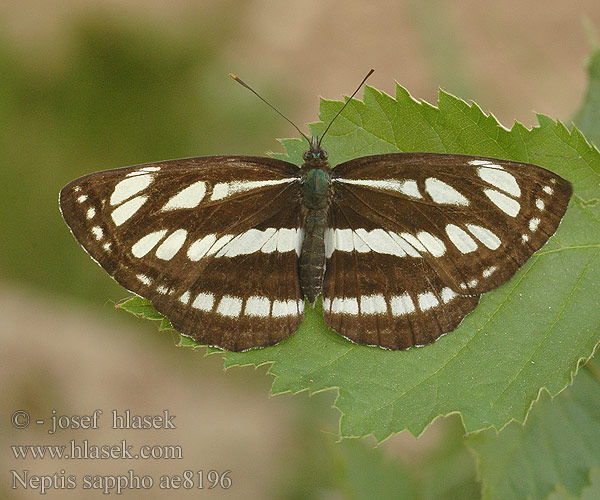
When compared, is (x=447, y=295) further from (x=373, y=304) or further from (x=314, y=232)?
(x=314, y=232)

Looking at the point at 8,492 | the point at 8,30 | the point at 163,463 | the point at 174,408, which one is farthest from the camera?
the point at 8,30

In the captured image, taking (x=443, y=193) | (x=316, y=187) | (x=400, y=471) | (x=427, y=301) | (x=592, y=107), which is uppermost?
(x=592, y=107)

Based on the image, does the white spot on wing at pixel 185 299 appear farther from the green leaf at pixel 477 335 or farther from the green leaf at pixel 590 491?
the green leaf at pixel 590 491

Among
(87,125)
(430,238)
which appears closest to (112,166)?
(87,125)

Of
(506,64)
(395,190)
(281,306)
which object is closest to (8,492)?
(281,306)

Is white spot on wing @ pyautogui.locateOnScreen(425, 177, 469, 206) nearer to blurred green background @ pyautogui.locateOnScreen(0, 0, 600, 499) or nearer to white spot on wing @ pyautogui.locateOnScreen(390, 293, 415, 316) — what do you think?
white spot on wing @ pyautogui.locateOnScreen(390, 293, 415, 316)

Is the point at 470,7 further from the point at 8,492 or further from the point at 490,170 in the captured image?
the point at 8,492

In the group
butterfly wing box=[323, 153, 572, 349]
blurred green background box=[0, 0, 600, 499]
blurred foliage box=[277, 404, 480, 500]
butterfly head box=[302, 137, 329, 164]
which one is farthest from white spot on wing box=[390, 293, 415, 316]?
blurred green background box=[0, 0, 600, 499]
